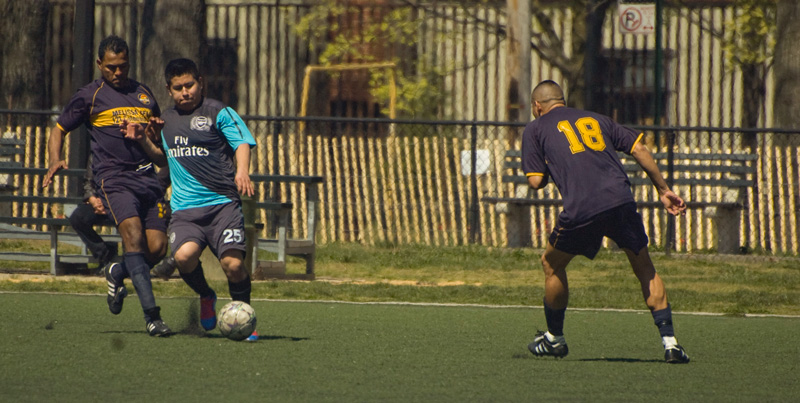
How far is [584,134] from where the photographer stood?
7125 millimetres

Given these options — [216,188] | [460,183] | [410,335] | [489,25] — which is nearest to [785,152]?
[460,183]

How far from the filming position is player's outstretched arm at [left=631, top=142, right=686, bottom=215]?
23.0 feet

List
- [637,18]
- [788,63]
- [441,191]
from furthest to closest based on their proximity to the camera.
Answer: [788,63], [637,18], [441,191]

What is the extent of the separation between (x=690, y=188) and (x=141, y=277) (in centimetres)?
953

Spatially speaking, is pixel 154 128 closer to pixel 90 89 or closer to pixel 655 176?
pixel 90 89

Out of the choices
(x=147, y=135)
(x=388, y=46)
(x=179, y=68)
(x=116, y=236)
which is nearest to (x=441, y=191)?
(x=116, y=236)

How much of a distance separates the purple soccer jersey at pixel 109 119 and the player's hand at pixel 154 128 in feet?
1.21

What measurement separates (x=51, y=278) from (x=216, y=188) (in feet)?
17.5

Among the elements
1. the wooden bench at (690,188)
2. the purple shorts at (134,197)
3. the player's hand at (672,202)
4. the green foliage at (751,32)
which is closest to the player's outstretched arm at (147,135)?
the purple shorts at (134,197)

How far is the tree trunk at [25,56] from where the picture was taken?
787 inches

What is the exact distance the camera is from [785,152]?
1598 cm

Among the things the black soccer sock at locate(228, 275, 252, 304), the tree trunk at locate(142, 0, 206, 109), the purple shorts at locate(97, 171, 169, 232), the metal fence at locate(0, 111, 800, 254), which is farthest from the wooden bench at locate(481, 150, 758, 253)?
the black soccer sock at locate(228, 275, 252, 304)

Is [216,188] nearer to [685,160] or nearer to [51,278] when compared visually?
[51,278]

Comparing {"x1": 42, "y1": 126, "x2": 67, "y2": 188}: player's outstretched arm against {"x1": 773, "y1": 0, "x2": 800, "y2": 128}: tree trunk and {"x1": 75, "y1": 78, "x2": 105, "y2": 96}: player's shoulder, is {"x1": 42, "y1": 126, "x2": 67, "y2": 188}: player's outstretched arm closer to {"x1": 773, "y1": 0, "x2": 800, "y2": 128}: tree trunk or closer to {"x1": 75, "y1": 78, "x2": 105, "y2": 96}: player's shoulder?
{"x1": 75, "y1": 78, "x2": 105, "y2": 96}: player's shoulder
